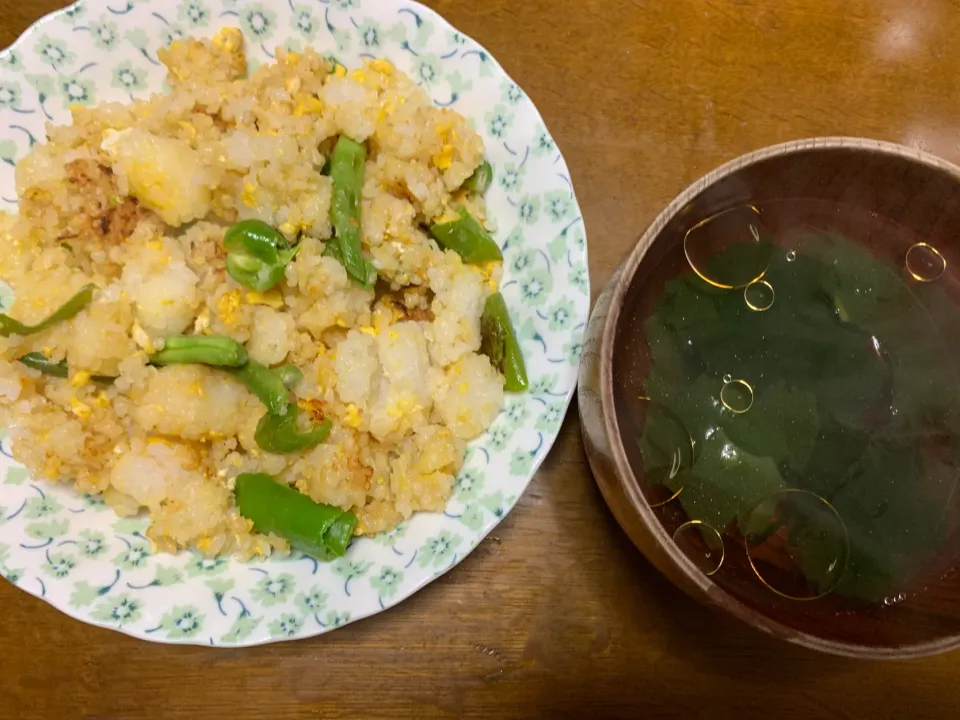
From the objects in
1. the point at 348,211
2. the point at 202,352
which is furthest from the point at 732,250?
the point at 202,352

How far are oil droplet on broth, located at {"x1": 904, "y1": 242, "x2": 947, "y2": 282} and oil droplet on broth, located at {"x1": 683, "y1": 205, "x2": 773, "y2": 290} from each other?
242 mm

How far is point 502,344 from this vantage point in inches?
57.9

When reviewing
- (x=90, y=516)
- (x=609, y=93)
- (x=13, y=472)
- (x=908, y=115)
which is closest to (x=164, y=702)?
(x=90, y=516)

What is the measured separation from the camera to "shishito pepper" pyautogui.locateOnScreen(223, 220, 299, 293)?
1.37m

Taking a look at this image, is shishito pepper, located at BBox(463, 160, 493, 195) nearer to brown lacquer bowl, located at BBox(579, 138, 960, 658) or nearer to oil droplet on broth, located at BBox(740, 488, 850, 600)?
brown lacquer bowl, located at BBox(579, 138, 960, 658)

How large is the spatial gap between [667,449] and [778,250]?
0.42 meters

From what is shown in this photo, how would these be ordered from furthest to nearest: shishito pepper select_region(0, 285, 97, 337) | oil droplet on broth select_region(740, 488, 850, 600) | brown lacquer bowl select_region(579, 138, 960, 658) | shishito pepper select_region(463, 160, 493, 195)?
shishito pepper select_region(463, 160, 493, 195)
shishito pepper select_region(0, 285, 97, 337)
oil droplet on broth select_region(740, 488, 850, 600)
brown lacquer bowl select_region(579, 138, 960, 658)

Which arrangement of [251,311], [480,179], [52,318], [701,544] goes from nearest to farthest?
[701,544]
[52,318]
[251,311]
[480,179]

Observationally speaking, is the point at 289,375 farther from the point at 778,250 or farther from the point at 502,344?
the point at 778,250


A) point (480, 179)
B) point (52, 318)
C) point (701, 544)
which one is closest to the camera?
point (701, 544)

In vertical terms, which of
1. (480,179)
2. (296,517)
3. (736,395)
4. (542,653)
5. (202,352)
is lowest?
(542,653)

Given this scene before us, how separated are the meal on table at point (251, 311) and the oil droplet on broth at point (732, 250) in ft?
1.48

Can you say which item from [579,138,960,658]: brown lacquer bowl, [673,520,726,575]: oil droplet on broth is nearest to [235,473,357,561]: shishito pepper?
[579,138,960,658]: brown lacquer bowl

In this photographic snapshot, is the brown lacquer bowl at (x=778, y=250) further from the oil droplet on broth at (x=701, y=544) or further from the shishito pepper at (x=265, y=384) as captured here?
the shishito pepper at (x=265, y=384)
